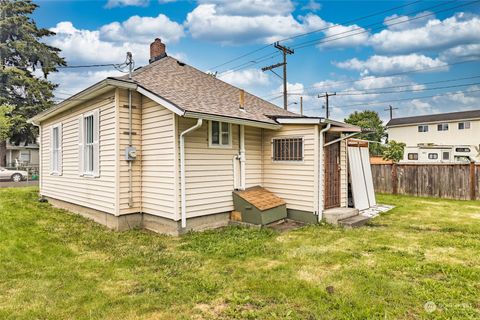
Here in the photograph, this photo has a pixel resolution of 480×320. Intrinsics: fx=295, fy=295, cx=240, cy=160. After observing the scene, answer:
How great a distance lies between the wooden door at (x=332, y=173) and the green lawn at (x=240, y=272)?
1.21m

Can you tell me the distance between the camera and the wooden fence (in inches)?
437

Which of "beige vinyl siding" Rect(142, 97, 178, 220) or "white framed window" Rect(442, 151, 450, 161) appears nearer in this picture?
"beige vinyl siding" Rect(142, 97, 178, 220)

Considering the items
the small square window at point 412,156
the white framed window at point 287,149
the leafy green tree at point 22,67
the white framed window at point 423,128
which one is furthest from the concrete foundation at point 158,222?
the white framed window at point 423,128

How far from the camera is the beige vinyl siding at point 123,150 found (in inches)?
265

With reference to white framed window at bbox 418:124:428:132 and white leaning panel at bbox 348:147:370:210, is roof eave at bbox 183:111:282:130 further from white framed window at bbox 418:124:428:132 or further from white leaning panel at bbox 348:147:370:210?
white framed window at bbox 418:124:428:132

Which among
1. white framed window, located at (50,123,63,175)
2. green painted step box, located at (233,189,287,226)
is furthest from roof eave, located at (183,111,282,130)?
white framed window, located at (50,123,63,175)

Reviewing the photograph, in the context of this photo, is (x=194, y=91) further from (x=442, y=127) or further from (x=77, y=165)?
(x=442, y=127)

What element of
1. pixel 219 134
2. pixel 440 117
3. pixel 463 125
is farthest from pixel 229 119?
pixel 440 117

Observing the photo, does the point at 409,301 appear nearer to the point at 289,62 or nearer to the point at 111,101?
the point at 111,101

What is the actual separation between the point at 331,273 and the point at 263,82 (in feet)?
64.2

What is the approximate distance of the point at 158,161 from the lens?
6652 mm

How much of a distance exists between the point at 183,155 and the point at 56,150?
6.27 metres

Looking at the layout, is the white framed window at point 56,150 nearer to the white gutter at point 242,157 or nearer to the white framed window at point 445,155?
the white gutter at point 242,157

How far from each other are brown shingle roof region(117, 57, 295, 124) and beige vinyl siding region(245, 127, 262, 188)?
53cm
